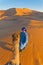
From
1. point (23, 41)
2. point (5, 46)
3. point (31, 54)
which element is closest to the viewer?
point (23, 41)

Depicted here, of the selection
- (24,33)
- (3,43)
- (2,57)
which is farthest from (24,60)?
(3,43)

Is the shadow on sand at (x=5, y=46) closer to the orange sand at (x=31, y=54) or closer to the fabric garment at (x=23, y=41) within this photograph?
the orange sand at (x=31, y=54)

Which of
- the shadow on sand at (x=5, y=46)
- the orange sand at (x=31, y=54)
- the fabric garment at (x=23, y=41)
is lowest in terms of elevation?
the shadow on sand at (x=5, y=46)

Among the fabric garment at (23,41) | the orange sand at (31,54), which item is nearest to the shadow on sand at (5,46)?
the orange sand at (31,54)

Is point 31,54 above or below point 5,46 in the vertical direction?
above

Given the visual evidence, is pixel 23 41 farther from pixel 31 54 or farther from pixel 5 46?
pixel 5 46

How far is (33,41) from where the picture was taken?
1441 centimetres

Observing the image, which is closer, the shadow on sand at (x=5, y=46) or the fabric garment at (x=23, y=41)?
the fabric garment at (x=23, y=41)

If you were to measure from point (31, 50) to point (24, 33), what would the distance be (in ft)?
11.6

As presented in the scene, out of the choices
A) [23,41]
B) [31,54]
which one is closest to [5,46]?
[31,54]

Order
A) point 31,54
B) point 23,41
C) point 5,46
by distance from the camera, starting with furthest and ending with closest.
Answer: point 5,46
point 31,54
point 23,41

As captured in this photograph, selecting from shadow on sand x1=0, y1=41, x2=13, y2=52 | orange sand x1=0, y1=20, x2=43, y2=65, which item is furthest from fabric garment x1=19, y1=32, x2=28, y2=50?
shadow on sand x1=0, y1=41, x2=13, y2=52

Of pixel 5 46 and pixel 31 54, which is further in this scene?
pixel 5 46

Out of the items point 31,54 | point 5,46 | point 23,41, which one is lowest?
point 5,46
